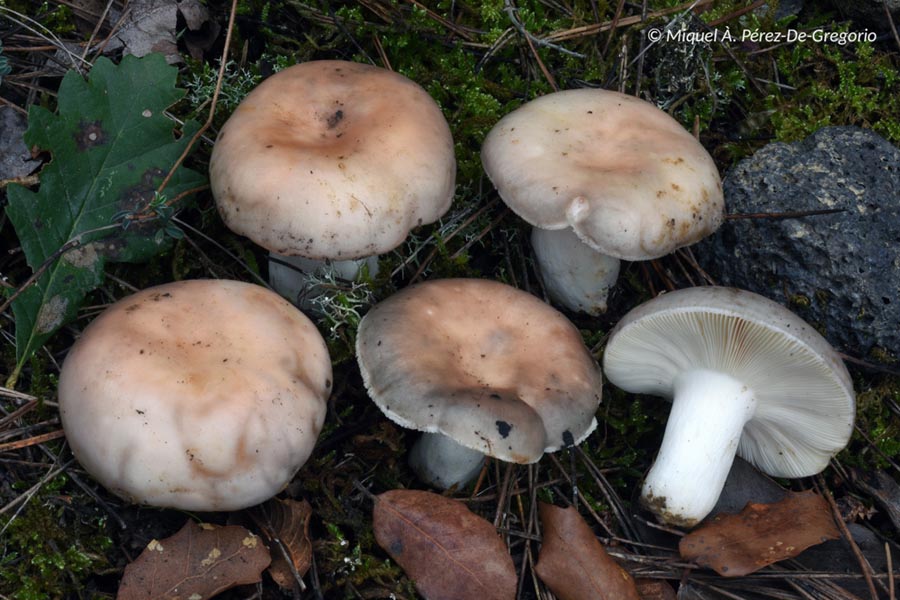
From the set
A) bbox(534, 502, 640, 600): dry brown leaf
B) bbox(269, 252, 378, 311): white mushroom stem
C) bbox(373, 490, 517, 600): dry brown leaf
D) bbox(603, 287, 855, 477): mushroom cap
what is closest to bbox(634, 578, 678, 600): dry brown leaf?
bbox(534, 502, 640, 600): dry brown leaf

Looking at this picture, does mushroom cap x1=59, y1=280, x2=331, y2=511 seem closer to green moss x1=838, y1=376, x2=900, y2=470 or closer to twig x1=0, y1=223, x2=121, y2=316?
twig x1=0, y1=223, x2=121, y2=316

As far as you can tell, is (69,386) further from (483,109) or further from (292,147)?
(483,109)

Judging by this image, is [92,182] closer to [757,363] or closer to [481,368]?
[481,368]

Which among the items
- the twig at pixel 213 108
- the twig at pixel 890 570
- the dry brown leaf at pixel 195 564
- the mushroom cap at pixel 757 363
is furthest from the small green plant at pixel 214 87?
the twig at pixel 890 570

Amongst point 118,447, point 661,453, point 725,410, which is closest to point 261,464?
point 118,447

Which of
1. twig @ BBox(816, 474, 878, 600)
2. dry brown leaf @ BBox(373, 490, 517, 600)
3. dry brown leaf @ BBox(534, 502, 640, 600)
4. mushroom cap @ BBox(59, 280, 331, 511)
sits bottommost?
twig @ BBox(816, 474, 878, 600)

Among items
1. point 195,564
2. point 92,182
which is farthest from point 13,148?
point 195,564

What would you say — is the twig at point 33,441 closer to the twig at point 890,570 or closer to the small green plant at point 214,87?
the small green plant at point 214,87
